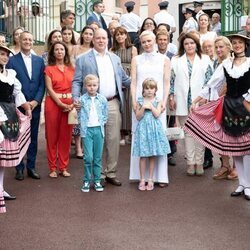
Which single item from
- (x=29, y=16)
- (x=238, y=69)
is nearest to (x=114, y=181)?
(x=238, y=69)

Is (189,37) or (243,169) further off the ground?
(189,37)

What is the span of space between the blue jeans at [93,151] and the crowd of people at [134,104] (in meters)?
0.01

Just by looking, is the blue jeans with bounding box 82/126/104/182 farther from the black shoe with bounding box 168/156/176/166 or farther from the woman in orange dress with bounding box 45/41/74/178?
the black shoe with bounding box 168/156/176/166

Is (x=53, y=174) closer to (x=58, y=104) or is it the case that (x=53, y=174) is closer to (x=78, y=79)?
(x=58, y=104)

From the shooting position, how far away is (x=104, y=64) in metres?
7.64

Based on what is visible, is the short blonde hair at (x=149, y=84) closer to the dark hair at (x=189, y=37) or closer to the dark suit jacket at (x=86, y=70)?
the dark suit jacket at (x=86, y=70)

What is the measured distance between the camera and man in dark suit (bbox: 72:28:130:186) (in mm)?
7594

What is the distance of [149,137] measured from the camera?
762 centimetres

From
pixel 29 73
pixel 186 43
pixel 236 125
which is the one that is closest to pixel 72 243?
pixel 236 125

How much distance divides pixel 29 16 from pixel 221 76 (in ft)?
29.8

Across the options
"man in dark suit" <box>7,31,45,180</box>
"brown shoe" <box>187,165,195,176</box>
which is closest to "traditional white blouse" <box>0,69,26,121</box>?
"man in dark suit" <box>7,31,45,180</box>

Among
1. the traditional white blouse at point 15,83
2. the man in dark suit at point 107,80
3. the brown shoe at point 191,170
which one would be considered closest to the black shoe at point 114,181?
the man in dark suit at point 107,80

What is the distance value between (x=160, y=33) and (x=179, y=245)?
4.19 metres

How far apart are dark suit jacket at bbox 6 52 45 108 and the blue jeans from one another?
99 cm
